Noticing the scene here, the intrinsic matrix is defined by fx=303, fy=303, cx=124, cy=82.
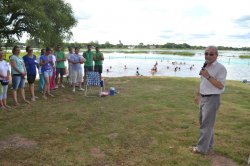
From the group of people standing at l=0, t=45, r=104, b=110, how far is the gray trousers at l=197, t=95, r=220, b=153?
216 inches

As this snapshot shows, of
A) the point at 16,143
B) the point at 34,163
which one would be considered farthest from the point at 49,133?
the point at 34,163

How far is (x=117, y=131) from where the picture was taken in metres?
6.64

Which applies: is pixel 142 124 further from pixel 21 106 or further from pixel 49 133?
pixel 21 106

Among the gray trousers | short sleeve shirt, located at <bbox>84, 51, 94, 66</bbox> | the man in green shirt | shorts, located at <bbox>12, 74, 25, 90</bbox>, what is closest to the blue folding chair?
short sleeve shirt, located at <bbox>84, 51, 94, 66</bbox>

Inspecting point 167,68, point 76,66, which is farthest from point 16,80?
point 167,68

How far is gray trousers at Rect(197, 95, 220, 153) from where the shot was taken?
504 cm

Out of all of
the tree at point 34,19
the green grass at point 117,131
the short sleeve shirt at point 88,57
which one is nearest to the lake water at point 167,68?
the tree at point 34,19

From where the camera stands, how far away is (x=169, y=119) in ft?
25.4

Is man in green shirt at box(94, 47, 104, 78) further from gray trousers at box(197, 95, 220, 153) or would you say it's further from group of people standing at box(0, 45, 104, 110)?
gray trousers at box(197, 95, 220, 153)

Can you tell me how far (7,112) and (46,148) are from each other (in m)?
3.06

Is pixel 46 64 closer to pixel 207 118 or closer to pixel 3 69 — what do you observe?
pixel 3 69

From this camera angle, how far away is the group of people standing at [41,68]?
8.42m

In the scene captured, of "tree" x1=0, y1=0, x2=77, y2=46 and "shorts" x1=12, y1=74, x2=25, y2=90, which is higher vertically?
"tree" x1=0, y1=0, x2=77, y2=46

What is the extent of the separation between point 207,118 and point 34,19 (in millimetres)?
8125
